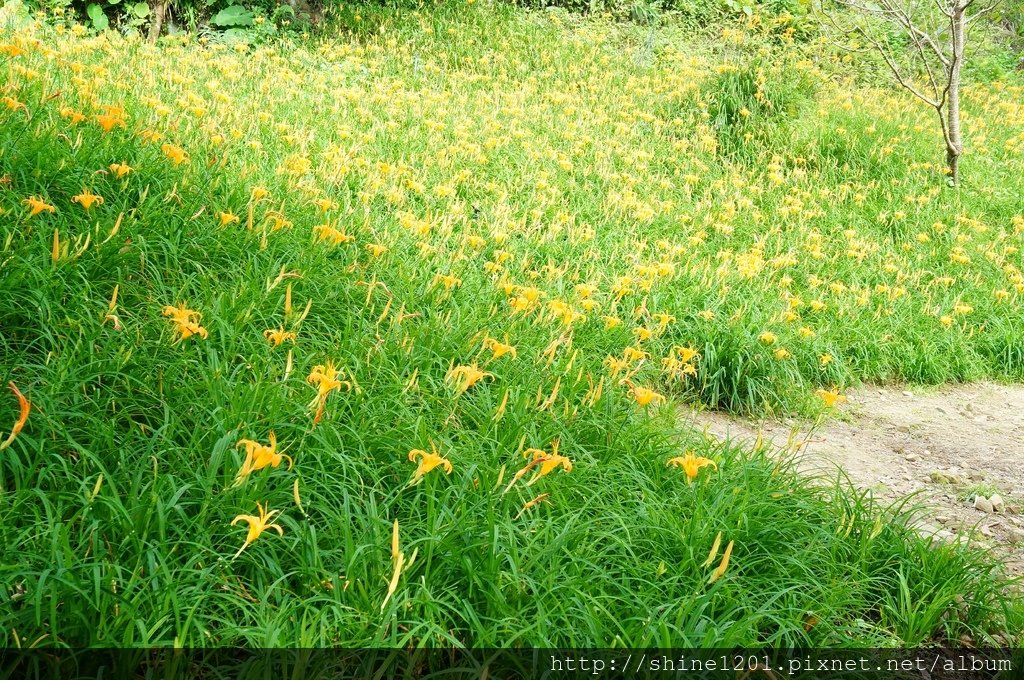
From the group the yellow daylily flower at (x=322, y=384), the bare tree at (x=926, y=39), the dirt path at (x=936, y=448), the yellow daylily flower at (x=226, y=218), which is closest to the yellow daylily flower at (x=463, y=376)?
the yellow daylily flower at (x=322, y=384)

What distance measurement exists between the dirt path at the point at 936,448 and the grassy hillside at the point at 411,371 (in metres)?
0.22

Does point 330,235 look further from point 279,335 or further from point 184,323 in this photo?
point 184,323

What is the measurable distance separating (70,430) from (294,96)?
474 centimetres

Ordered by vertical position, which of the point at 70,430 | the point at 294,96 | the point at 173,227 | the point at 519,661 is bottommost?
the point at 519,661

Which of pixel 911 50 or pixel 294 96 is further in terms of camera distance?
pixel 911 50

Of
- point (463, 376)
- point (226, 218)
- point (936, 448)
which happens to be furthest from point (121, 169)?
point (936, 448)

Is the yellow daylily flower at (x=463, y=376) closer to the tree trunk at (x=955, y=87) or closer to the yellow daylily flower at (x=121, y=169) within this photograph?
the yellow daylily flower at (x=121, y=169)

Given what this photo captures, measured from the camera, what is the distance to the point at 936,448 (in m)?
4.55

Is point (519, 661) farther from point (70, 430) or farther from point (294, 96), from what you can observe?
point (294, 96)

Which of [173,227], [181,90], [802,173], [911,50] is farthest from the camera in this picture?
[911,50]

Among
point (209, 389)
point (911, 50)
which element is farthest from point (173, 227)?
point (911, 50)

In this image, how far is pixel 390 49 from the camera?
8.59 metres

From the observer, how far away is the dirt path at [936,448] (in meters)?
3.68

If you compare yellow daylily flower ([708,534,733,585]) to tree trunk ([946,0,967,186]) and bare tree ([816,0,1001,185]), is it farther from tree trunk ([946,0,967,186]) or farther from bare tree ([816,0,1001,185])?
tree trunk ([946,0,967,186])
